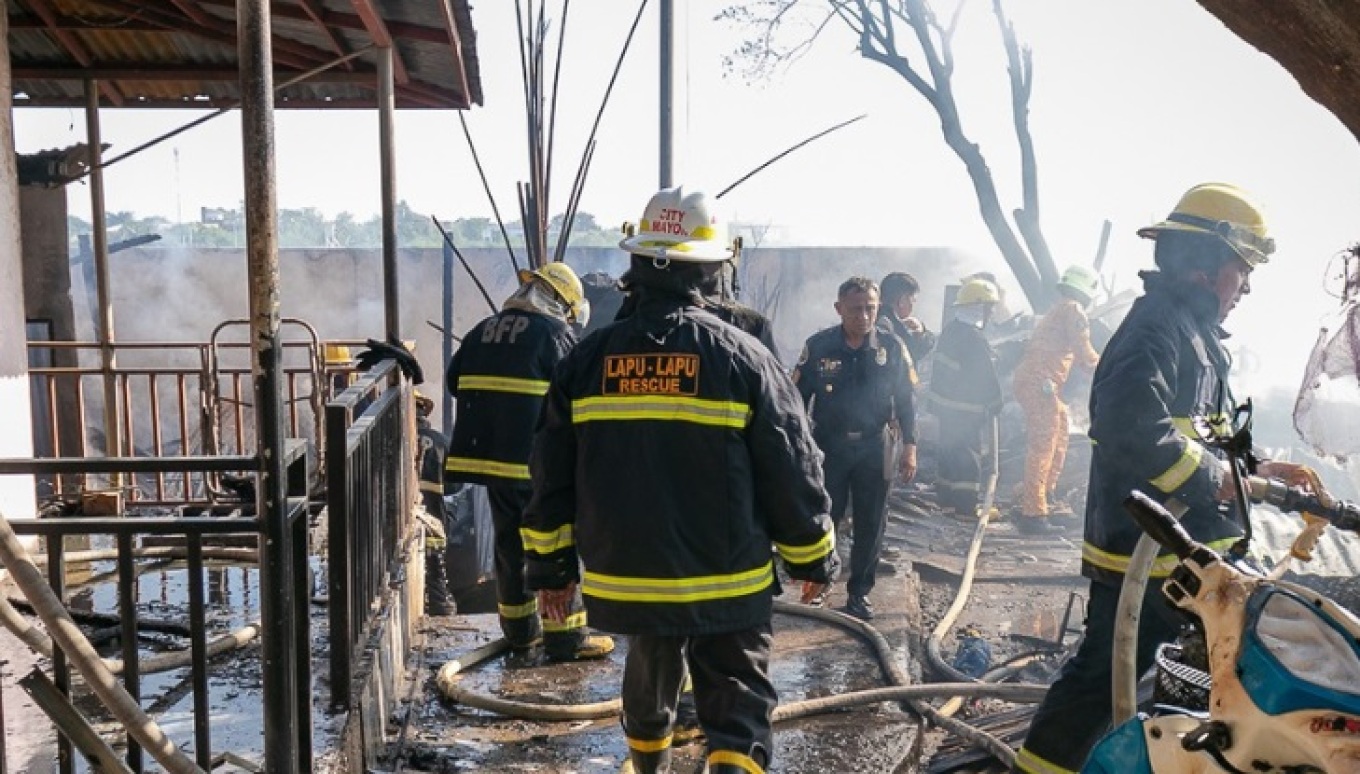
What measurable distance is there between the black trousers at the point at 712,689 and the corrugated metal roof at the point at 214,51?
3659 millimetres

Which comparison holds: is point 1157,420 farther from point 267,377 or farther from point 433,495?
point 433,495

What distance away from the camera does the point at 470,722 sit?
4832 millimetres

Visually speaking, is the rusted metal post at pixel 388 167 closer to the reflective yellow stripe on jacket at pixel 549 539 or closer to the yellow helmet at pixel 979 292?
the reflective yellow stripe on jacket at pixel 549 539

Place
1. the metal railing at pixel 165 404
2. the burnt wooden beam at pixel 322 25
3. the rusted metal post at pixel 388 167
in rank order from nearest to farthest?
the burnt wooden beam at pixel 322 25 → the rusted metal post at pixel 388 167 → the metal railing at pixel 165 404

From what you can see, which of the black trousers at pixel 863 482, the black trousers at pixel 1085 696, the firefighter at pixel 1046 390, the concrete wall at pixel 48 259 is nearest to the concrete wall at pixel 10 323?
the black trousers at pixel 863 482

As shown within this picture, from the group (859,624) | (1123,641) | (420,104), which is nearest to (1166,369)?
(1123,641)

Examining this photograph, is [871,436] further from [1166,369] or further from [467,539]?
[467,539]

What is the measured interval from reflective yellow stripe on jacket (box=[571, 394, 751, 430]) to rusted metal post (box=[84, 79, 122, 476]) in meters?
5.84

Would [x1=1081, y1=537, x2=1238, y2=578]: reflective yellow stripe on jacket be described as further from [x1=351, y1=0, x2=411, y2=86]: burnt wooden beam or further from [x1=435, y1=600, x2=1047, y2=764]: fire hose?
[x1=351, y1=0, x2=411, y2=86]: burnt wooden beam

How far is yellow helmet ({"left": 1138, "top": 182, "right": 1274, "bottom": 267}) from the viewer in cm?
379

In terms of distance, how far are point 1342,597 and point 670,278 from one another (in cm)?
479

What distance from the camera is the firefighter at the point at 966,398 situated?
35.5 feet

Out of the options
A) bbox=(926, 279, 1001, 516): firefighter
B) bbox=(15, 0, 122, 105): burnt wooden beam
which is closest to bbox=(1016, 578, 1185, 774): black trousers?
bbox=(15, 0, 122, 105): burnt wooden beam

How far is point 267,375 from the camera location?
263cm
